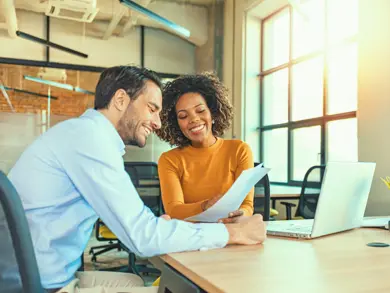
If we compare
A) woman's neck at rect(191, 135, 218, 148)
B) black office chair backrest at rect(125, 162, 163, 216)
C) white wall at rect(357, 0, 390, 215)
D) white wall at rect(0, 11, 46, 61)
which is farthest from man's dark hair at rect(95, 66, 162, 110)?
white wall at rect(0, 11, 46, 61)

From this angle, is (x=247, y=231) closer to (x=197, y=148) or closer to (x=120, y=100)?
(x=120, y=100)

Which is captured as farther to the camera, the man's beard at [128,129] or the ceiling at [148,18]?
the ceiling at [148,18]

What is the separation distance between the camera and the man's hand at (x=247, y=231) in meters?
1.18

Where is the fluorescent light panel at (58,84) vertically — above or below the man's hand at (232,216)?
above

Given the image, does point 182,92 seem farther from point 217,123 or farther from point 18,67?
point 18,67

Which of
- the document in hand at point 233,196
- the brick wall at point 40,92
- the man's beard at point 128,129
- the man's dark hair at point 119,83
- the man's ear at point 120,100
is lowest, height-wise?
the document in hand at point 233,196

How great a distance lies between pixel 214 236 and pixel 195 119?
0.94 meters

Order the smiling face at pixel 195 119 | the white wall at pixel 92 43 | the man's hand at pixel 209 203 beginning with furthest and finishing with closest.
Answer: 1. the white wall at pixel 92 43
2. the smiling face at pixel 195 119
3. the man's hand at pixel 209 203

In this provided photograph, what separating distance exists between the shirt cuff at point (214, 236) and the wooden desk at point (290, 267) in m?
0.02

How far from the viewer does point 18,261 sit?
82cm

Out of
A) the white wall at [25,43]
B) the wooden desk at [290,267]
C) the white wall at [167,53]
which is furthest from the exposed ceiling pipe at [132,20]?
the wooden desk at [290,267]

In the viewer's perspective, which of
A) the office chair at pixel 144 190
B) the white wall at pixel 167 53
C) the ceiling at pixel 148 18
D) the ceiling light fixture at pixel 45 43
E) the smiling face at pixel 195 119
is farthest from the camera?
the white wall at pixel 167 53

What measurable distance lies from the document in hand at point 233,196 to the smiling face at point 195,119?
2.05ft

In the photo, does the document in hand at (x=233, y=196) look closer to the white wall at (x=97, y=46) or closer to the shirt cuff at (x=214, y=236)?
A: the shirt cuff at (x=214, y=236)
